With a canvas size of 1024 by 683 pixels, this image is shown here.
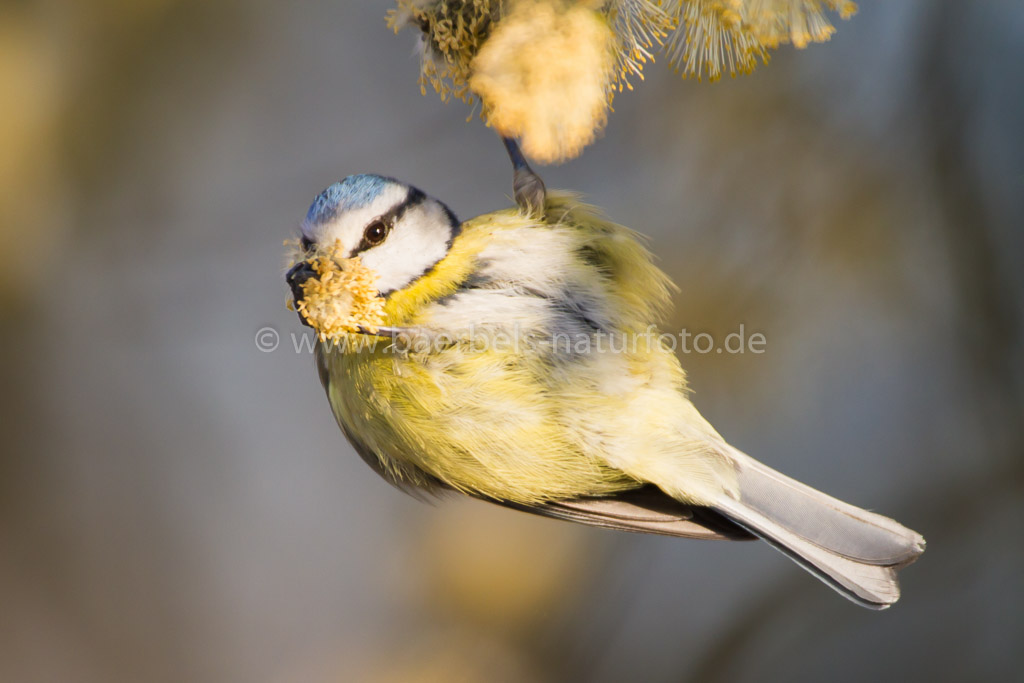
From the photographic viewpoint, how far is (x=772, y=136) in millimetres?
1217

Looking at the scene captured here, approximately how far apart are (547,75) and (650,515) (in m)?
0.34

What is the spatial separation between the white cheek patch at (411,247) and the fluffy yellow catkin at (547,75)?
136mm

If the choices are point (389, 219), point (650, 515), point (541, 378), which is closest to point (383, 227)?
point (389, 219)

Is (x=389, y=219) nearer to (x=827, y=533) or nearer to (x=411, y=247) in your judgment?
(x=411, y=247)

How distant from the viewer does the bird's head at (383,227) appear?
432 millimetres

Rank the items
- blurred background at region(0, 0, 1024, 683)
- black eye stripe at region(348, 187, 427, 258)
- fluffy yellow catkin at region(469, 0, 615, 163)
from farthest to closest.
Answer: blurred background at region(0, 0, 1024, 683) < black eye stripe at region(348, 187, 427, 258) < fluffy yellow catkin at region(469, 0, 615, 163)

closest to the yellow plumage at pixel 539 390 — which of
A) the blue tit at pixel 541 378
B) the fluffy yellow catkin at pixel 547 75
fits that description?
the blue tit at pixel 541 378

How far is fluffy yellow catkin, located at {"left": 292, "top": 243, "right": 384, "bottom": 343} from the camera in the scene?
1.20 feet

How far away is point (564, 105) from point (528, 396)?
196mm

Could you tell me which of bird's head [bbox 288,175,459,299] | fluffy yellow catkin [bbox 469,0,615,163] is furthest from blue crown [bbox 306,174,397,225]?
fluffy yellow catkin [bbox 469,0,615,163]

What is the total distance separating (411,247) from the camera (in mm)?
479

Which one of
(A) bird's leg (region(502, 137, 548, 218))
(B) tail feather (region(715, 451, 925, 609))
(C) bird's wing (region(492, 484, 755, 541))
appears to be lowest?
(C) bird's wing (region(492, 484, 755, 541))

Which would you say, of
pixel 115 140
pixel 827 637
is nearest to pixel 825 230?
pixel 827 637

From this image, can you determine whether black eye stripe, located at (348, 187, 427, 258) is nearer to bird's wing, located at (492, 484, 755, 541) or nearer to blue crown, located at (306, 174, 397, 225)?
blue crown, located at (306, 174, 397, 225)
